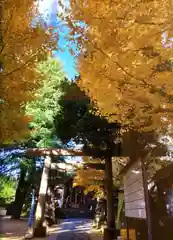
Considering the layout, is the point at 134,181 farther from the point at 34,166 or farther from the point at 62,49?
the point at 34,166

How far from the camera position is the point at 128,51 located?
2.35 metres

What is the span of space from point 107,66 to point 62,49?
1020mm

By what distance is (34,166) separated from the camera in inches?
544

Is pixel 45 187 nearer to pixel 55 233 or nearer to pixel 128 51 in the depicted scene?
pixel 55 233

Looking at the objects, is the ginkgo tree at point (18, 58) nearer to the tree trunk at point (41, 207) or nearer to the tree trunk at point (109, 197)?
the tree trunk at point (109, 197)

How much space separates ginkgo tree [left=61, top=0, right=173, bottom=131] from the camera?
7.50 ft

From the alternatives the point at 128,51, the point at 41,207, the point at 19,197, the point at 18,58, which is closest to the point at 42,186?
the point at 41,207

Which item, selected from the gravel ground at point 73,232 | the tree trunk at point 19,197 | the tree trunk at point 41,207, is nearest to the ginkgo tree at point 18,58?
the tree trunk at point 41,207

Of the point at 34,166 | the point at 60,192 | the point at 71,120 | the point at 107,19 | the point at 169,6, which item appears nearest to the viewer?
the point at 169,6

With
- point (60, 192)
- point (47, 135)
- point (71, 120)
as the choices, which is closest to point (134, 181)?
point (71, 120)

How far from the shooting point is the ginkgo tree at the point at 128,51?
2287mm

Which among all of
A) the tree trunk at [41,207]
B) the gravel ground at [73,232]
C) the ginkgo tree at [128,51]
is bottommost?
the gravel ground at [73,232]

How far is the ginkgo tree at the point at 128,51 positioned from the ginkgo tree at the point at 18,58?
592 mm

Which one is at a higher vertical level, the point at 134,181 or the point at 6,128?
the point at 6,128
